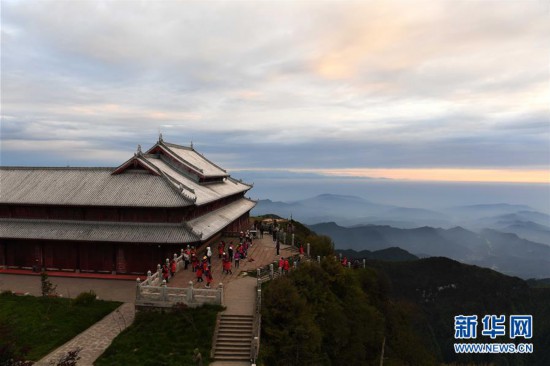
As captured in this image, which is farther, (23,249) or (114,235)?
(23,249)

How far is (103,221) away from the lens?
34.3 metres

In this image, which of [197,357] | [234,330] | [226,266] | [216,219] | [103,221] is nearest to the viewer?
[197,357]

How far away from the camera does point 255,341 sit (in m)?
20.7

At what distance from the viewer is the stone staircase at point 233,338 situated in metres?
20.4

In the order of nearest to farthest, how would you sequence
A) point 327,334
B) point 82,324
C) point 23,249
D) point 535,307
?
point 82,324 → point 327,334 → point 23,249 → point 535,307

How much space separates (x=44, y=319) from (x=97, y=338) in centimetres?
492

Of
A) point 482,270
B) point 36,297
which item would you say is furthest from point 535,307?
point 36,297

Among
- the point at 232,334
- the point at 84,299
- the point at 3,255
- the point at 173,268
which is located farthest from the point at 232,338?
the point at 3,255

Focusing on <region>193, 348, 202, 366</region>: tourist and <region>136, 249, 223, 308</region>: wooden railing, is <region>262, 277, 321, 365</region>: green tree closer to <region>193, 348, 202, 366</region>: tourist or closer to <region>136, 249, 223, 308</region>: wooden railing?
<region>136, 249, 223, 308</region>: wooden railing

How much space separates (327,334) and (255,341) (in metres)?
8.28

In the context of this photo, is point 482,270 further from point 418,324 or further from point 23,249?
point 23,249

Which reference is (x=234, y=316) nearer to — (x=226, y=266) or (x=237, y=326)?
(x=237, y=326)

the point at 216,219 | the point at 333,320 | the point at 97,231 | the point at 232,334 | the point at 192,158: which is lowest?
the point at 333,320

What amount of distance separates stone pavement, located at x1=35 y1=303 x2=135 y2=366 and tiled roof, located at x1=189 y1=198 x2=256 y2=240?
9096mm
